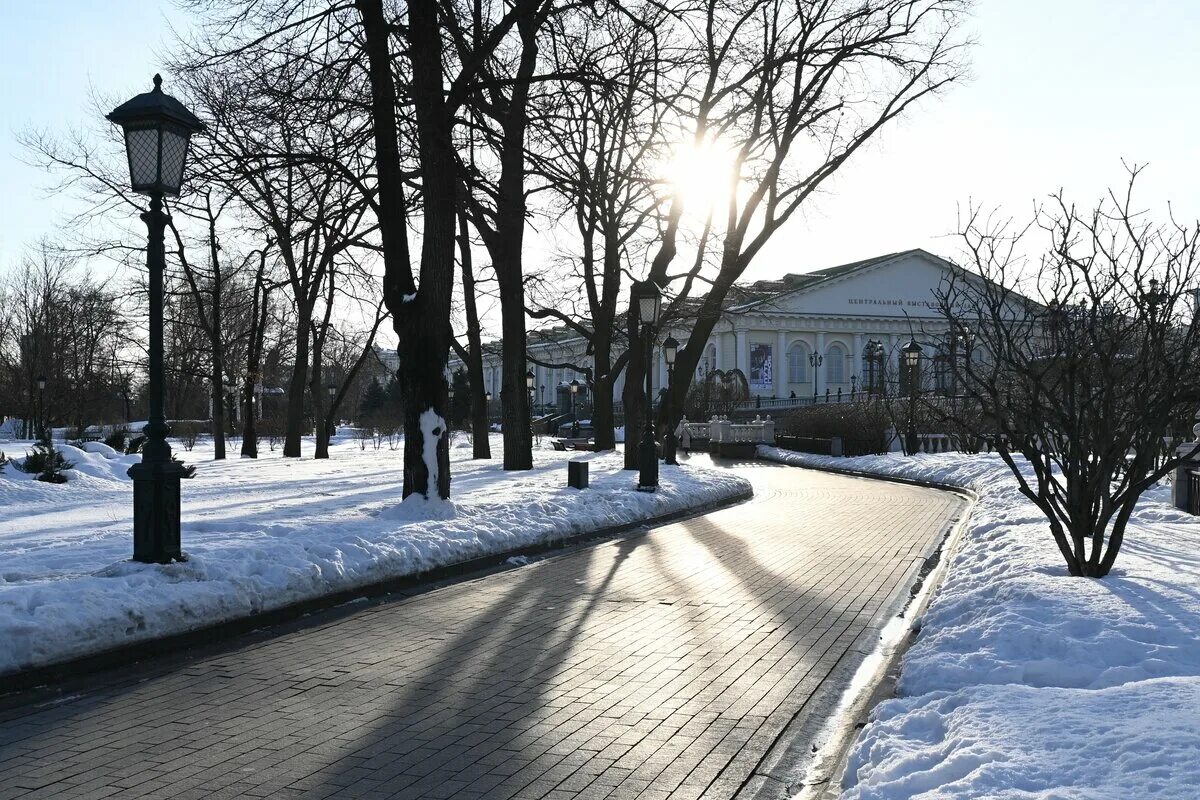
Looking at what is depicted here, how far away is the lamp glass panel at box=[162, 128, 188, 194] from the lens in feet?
28.1

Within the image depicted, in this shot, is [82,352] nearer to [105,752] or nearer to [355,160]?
[355,160]

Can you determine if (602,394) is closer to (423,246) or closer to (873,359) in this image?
(423,246)

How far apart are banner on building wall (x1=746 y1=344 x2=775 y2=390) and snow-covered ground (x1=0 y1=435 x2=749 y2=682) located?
210ft

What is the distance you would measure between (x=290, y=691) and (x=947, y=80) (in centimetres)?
2344

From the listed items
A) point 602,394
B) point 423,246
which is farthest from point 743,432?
point 423,246

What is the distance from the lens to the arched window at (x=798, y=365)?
8925cm

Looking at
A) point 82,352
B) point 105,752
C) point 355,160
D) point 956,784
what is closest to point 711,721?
point 956,784

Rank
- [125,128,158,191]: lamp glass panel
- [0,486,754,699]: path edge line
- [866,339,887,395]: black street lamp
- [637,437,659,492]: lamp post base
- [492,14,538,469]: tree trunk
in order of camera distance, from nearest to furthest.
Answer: [0,486,754,699]: path edge line
[125,128,158,191]: lamp glass panel
[637,437,659,492]: lamp post base
[492,14,538,469]: tree trunk
[866,339,887,395]: black street lamp

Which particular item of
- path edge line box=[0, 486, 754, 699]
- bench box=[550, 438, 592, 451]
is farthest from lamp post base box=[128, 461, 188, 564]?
bench box=[550, 438, 592, 451]

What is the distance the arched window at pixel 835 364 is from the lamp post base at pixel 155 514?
84834 mm

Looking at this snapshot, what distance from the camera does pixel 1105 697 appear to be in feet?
15.6

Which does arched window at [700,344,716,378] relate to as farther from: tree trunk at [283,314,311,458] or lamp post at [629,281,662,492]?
lamp post at [629,281,662,492]

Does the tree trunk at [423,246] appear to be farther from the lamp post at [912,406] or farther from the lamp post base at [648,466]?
the lamp post at [912,406]

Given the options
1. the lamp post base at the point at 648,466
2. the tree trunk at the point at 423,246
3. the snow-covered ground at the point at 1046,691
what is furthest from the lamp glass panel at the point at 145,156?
the lamp post base at the point at 648,466
